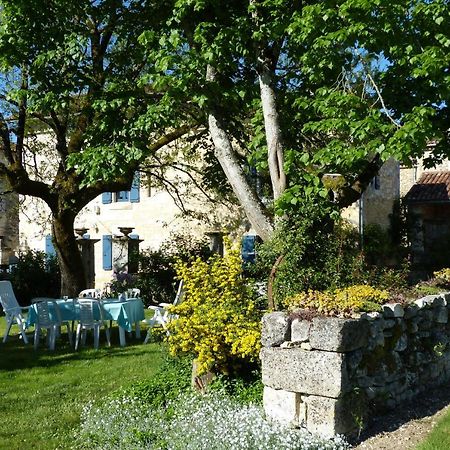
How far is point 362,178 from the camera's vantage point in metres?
10.0

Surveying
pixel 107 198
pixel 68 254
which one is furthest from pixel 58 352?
pixel 107 198

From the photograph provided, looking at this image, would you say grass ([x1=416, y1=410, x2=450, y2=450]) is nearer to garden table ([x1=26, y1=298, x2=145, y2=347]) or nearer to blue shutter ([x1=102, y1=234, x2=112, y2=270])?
garden table ([x1=26, y1=298, x2=145, y2=347])

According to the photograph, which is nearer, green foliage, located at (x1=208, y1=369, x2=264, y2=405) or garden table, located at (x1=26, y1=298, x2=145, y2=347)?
green foliage, located at (x1=208, y1=369, x2=264, y2=405)

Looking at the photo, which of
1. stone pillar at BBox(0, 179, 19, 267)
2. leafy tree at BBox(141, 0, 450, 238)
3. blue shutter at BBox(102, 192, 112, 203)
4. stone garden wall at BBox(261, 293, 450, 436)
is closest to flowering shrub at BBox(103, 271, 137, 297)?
blue shutter at BBox(102, 192, 112, 203)

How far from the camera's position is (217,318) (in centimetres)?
662

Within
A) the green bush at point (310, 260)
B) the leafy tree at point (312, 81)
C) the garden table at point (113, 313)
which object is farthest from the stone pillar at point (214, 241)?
the green bush at point (310, 260)

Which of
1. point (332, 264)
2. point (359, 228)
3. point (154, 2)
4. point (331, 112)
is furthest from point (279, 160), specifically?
point (359, 228)

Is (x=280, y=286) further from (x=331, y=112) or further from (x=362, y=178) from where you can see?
(x=362, y=178)

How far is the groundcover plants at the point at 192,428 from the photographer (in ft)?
17.3

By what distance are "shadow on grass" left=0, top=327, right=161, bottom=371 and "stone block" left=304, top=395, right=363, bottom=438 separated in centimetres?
481

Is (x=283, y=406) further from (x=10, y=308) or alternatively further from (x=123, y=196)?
(x=123, y=196)

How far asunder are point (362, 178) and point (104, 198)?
50.0 ft

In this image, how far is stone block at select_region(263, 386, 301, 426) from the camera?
224 inches

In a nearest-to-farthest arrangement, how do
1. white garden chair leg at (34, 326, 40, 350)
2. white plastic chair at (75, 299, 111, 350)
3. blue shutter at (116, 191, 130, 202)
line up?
white plastic chair at (75, 299, 111, 350) → white garden chair leg at (34, 326, 40, 350) → blue shutter at (116, 191, 130, 202)
